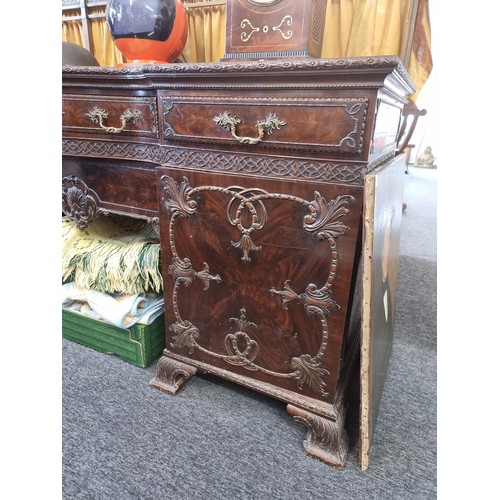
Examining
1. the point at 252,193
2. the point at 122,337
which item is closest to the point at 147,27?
the point at 252,193

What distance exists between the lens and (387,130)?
2.97 ft

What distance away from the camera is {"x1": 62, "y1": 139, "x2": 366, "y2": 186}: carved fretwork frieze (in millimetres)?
734

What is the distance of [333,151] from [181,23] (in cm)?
72

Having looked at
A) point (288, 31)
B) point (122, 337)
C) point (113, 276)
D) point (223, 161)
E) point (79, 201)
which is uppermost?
point (288, 31)

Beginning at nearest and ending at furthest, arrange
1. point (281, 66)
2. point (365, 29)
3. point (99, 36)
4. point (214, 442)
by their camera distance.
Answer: point (281, 66) < point (214, 442) < point (365, 29) < point (99, 36)

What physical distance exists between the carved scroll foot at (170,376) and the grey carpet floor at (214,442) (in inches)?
0.9

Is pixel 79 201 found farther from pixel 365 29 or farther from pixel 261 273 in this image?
pixel 365 29

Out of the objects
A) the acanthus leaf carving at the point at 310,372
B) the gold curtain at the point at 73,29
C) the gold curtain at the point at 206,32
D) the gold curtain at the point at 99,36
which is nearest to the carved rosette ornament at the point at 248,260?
the acanthus leaf carving at the point at 310,372

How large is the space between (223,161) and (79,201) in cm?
58

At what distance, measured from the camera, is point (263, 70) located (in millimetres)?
720

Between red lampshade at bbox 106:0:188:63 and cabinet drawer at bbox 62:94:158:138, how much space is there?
0.21 meters

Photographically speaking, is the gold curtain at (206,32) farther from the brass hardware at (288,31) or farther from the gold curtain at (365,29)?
the brass hardware at (288,31)

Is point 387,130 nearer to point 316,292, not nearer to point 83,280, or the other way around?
point 316,292

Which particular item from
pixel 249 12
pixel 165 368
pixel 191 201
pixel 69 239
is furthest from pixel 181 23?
pixel 165 368
